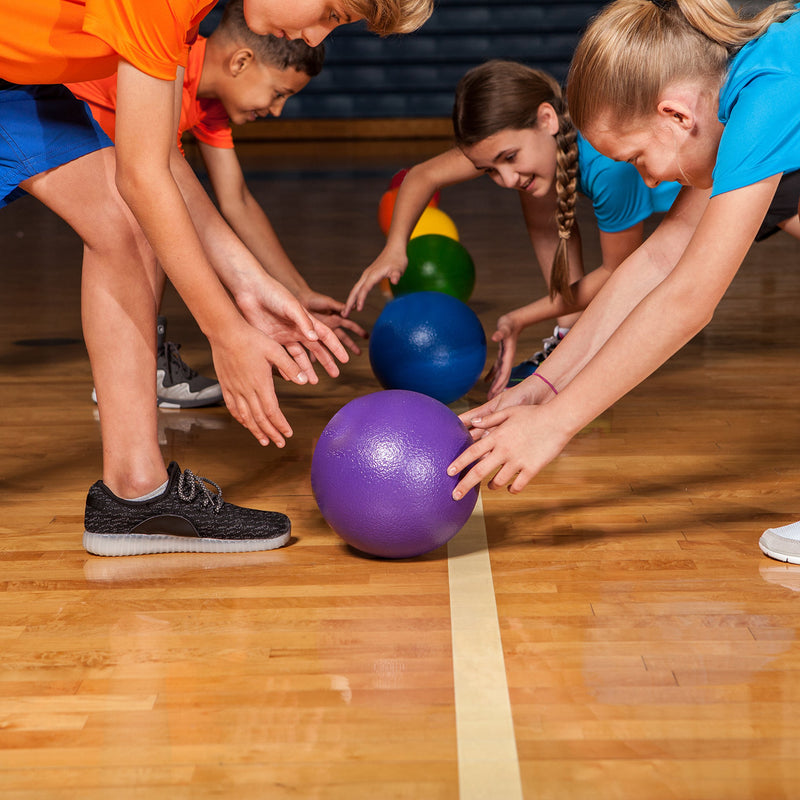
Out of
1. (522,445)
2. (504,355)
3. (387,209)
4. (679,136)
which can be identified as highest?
(679,136)

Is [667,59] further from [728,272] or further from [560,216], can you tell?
[560,216]

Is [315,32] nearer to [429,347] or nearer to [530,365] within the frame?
[429,347]

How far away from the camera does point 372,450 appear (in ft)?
6.34

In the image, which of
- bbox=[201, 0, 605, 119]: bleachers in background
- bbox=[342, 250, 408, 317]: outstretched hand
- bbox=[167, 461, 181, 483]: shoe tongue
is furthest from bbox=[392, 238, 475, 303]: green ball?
bbox=[201, 0, 605, 119]: bleachers in background

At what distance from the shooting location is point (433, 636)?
5.66 ft

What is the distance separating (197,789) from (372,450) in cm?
76

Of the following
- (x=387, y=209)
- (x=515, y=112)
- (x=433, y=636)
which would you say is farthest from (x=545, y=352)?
(x=387, y=209)

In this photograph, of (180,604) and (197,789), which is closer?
(197,789)

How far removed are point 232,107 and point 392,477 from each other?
1458mm

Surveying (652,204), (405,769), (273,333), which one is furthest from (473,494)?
(652,204)

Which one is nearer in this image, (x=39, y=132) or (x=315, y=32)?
(x=315, y=32)

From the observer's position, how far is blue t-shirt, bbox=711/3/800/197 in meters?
Result: 1.67

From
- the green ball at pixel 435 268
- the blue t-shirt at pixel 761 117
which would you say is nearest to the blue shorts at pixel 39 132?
the blue t-shirt at pixel 761 117

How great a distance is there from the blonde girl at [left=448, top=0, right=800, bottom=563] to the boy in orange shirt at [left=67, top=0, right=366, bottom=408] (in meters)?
1.04
